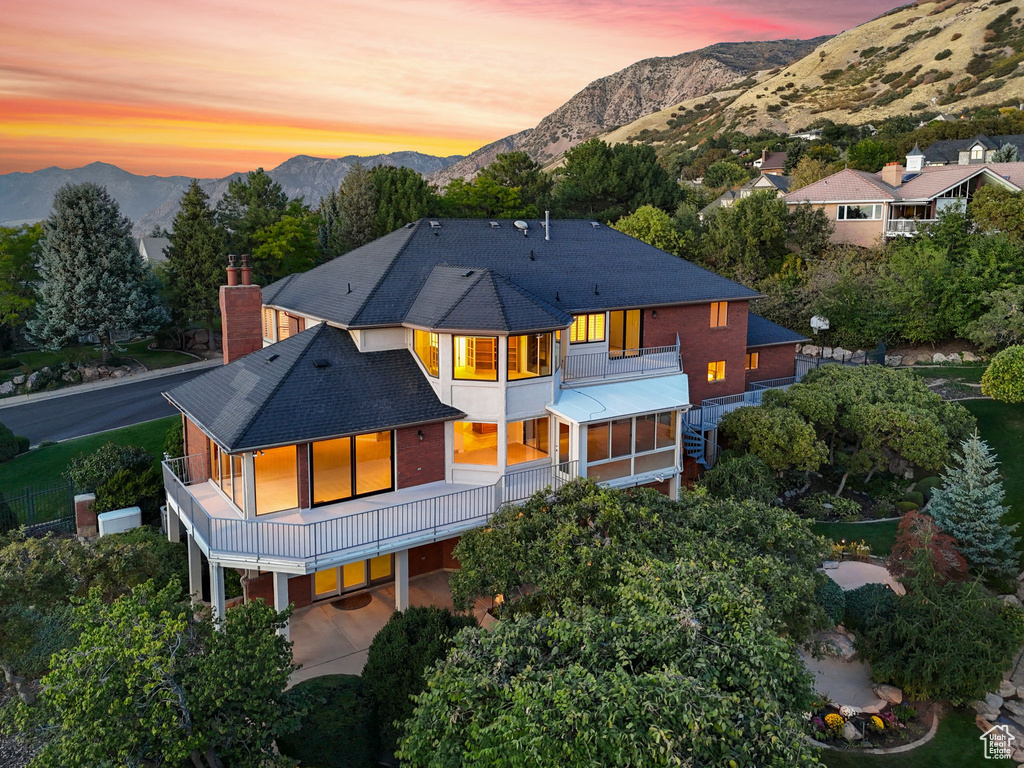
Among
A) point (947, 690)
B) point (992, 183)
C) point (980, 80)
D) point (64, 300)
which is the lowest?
point (947, 690)

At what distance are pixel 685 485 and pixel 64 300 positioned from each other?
38.3 m

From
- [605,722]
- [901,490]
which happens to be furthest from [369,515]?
[901,490]

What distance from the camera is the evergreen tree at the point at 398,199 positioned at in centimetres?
5466

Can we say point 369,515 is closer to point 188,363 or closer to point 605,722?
point 605,722

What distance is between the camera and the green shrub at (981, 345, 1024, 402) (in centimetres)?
Answer: 2811

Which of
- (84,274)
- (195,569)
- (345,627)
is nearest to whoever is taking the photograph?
(345,627)

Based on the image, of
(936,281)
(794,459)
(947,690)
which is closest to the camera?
(947,690)

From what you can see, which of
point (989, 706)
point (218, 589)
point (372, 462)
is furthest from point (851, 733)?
point (218, 589)

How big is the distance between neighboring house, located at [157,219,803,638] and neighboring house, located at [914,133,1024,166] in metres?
63.6

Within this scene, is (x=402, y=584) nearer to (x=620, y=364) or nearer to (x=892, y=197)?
(x=620, y=364)

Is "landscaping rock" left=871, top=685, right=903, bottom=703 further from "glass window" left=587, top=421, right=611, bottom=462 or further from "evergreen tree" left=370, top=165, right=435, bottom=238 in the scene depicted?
"evergreen tree" left=370, top=165, right=435, bottom=238

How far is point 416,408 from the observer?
19.6m

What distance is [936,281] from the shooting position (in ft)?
130

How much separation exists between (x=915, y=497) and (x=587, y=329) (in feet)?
44.7
